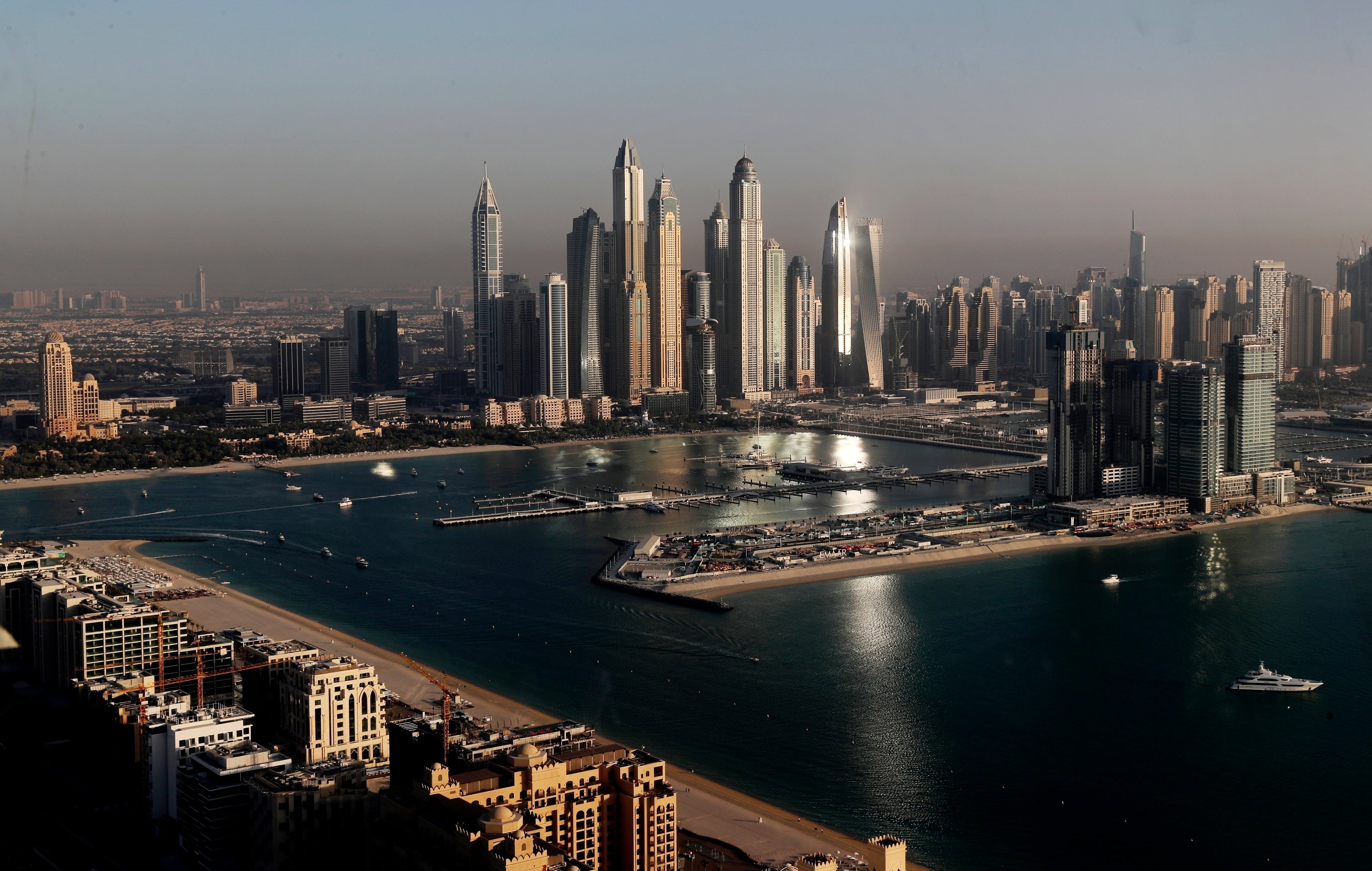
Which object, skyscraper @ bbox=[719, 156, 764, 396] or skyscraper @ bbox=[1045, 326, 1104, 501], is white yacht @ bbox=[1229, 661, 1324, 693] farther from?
skyscraper @ bbox=[719, 156, 764, 396]

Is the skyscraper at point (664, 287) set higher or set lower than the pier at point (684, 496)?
higher

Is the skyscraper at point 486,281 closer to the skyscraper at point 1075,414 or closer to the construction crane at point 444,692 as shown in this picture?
the skyscraper at point 1075,414

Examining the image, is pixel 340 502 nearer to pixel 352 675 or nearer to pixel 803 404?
pixel 352 675

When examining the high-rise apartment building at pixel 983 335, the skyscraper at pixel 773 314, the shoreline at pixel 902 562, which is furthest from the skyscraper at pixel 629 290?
the shoreline at pixel 902 562

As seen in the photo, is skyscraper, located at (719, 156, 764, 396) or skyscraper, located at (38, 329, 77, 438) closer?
skyscraper, located at (38, 329, 77, 438)

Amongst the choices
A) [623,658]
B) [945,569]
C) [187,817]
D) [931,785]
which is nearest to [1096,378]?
[945,569]

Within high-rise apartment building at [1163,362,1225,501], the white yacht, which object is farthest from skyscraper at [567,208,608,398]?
the white yacht

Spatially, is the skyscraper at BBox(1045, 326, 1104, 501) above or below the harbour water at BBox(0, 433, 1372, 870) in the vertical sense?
above
